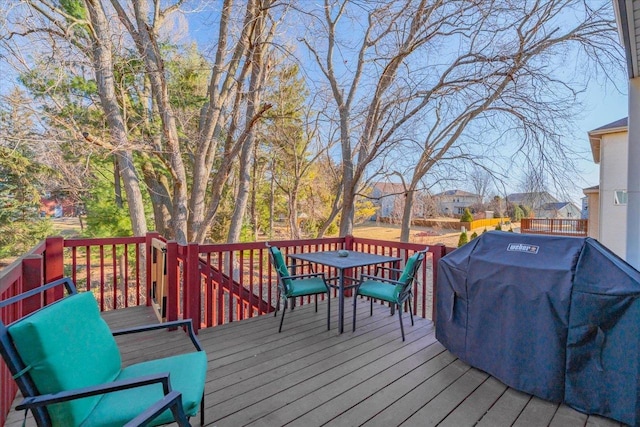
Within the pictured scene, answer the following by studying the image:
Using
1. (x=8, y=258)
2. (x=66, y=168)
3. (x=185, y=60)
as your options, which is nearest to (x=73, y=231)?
(x=8, y=258)

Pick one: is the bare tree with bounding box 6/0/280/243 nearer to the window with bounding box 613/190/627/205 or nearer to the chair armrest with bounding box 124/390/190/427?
the chair armrest with bounding box 124/390/190/427

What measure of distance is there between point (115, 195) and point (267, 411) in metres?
9.47

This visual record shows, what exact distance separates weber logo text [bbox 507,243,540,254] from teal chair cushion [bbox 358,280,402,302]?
119 centimetres

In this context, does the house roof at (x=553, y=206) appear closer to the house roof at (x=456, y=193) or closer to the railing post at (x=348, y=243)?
the house roof at (x=456, y=193)

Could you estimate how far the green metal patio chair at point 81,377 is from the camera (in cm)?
123

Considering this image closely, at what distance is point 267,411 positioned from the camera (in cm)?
205

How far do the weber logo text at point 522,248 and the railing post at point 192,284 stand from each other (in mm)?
2963

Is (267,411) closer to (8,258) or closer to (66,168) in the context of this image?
(66,168)

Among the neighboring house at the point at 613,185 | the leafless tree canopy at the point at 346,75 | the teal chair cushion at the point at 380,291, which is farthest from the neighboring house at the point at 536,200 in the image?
the teal chair cushion at the point at 380,291

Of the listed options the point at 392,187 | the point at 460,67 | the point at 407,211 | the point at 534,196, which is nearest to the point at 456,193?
the point at 407,211

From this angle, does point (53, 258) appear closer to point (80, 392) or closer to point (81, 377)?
point (81, 377)

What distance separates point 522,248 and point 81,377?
291cm

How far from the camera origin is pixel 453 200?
8.45 m

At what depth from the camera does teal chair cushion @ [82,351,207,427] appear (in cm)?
137
